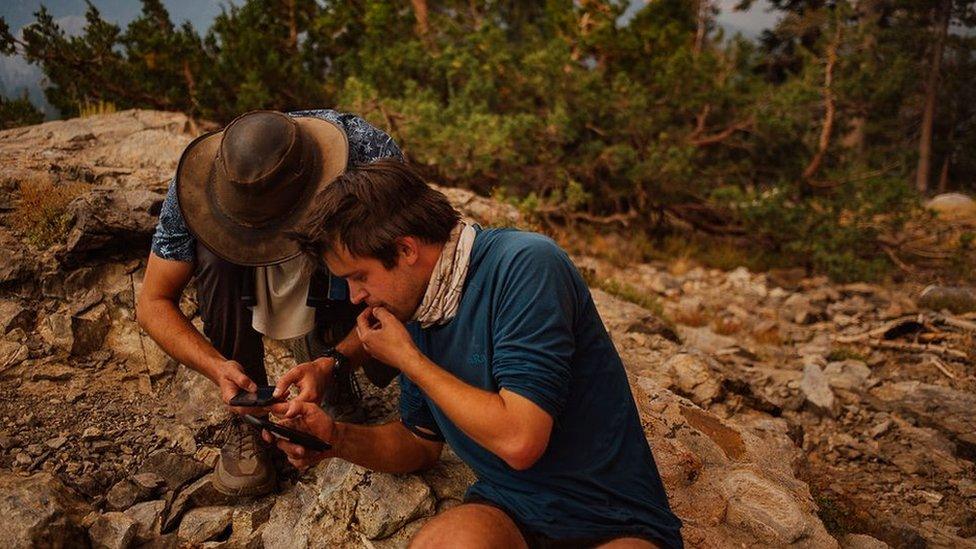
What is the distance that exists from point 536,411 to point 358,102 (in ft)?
21.9

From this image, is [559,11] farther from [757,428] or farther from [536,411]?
[536,411]

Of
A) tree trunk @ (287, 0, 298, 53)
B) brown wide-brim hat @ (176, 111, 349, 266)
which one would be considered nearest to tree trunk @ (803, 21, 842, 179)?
tree trunk @ (287, 0, 298, 53)

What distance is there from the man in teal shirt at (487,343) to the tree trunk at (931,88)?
19.6 m

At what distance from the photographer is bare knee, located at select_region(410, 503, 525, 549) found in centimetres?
Answer: 173

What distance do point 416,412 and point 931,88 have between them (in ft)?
68.9

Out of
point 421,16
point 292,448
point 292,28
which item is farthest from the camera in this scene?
point 421,16

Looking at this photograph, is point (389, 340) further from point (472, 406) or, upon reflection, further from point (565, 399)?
point (565, 399)

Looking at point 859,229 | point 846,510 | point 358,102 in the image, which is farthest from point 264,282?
point 859,229

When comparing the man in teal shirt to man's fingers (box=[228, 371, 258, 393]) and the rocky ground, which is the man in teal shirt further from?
the rocky ground

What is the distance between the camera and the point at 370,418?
320 cm

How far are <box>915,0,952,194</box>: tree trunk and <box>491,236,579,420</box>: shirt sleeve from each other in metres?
19.8

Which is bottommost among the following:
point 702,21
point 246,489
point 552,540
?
point 246,489

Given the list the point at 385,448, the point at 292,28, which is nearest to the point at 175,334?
the point at 385,448

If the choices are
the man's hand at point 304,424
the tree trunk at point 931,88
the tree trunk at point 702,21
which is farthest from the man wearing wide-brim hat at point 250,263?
the tree trunk at point 931,88
